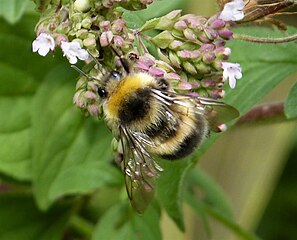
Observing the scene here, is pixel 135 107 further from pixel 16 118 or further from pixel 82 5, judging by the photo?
pixel 16 118

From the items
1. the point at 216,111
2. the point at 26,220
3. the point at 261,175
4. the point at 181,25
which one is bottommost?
the point at 261,175

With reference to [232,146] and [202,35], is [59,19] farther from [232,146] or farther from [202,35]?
[232,146]

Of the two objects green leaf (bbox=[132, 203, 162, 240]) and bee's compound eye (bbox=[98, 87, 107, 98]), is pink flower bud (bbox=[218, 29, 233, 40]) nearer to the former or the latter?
bee's compound eye (bbox=[98, 87, 107, 98])

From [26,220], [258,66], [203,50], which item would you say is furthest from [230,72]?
[26,220]

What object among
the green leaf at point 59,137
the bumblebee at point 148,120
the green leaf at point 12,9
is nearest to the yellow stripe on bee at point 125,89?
the bumblebee at point 148,120

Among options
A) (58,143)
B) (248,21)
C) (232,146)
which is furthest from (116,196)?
(248,21)

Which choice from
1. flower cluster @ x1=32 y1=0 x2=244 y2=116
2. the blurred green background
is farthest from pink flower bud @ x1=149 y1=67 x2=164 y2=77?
the blurred green background
